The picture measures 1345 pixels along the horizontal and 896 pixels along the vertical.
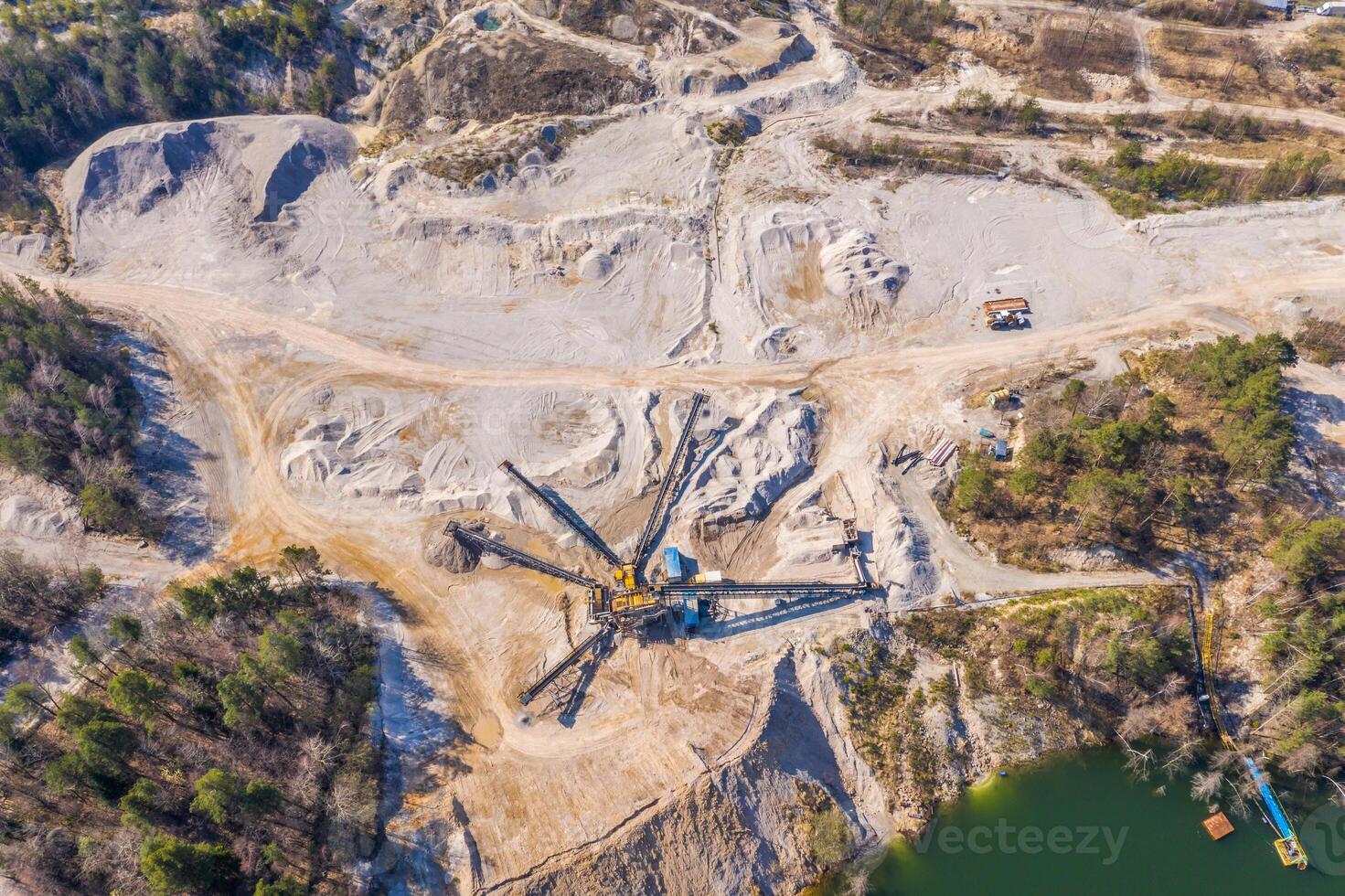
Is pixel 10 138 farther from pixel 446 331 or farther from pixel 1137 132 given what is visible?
pixel 1137 132

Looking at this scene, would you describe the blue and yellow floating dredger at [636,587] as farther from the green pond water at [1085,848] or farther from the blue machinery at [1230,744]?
the blue machinery at [1230,744]

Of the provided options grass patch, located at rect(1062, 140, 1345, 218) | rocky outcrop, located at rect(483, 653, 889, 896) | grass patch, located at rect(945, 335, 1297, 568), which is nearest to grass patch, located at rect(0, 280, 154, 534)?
rocky outcrop, located at rect(483, 653, 889, 896)

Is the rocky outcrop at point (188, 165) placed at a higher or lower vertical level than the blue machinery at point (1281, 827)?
higher

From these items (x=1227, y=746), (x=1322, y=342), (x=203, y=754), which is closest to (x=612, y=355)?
(x=203, y=754)

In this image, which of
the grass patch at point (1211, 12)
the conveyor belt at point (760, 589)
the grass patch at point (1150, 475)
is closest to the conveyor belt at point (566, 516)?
the conveyor belt at point (760, 589)

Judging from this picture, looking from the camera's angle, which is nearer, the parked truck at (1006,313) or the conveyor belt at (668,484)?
the conveyor belt at (668,484)

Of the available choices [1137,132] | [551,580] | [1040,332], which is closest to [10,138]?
[551,580]

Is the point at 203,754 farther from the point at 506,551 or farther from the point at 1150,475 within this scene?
the point at 1150,475
